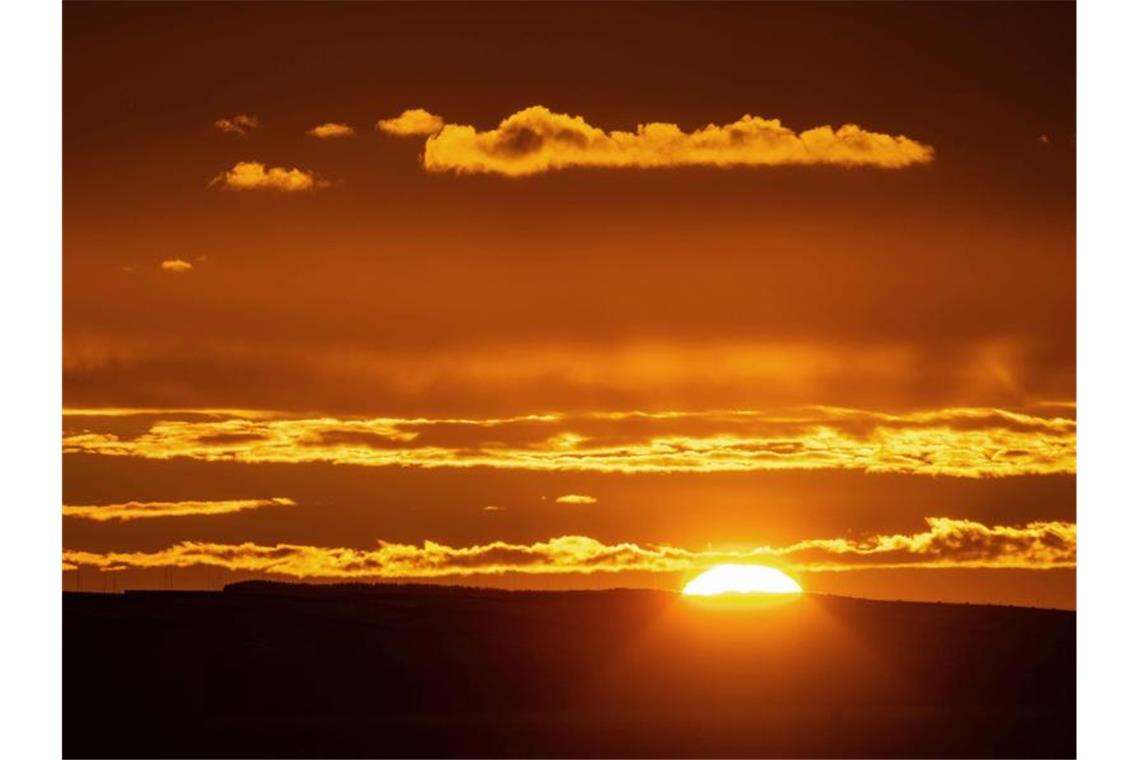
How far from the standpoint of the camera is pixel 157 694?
7119 cm

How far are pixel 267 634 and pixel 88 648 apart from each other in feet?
24.3

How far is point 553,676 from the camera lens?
258 feet

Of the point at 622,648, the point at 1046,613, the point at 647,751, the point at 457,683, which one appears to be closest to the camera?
the point at 647,751

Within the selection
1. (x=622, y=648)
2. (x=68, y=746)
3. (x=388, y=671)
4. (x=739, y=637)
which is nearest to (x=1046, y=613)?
(x=739, y=637)

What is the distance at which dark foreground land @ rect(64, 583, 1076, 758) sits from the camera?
211 ft

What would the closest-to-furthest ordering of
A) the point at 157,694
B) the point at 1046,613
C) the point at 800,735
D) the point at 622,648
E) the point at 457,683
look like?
the point at 800,735 < the point at 157,694 < the point at 457,683 < the point at 622,648 < the point at 1046,613

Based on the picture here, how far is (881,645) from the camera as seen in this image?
8400cm

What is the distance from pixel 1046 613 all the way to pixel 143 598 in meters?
44.3

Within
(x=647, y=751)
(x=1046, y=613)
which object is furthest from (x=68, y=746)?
(x=1046, y=613)

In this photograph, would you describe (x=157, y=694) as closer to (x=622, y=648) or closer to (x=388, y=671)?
(x=388, y=671)

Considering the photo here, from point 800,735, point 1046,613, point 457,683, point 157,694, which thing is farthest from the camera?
point 1046,613

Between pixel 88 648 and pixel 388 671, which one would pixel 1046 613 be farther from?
pixel 88 648

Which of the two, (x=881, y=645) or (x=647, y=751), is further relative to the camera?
(x=881, y=645)

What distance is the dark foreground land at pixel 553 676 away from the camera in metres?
64.3
